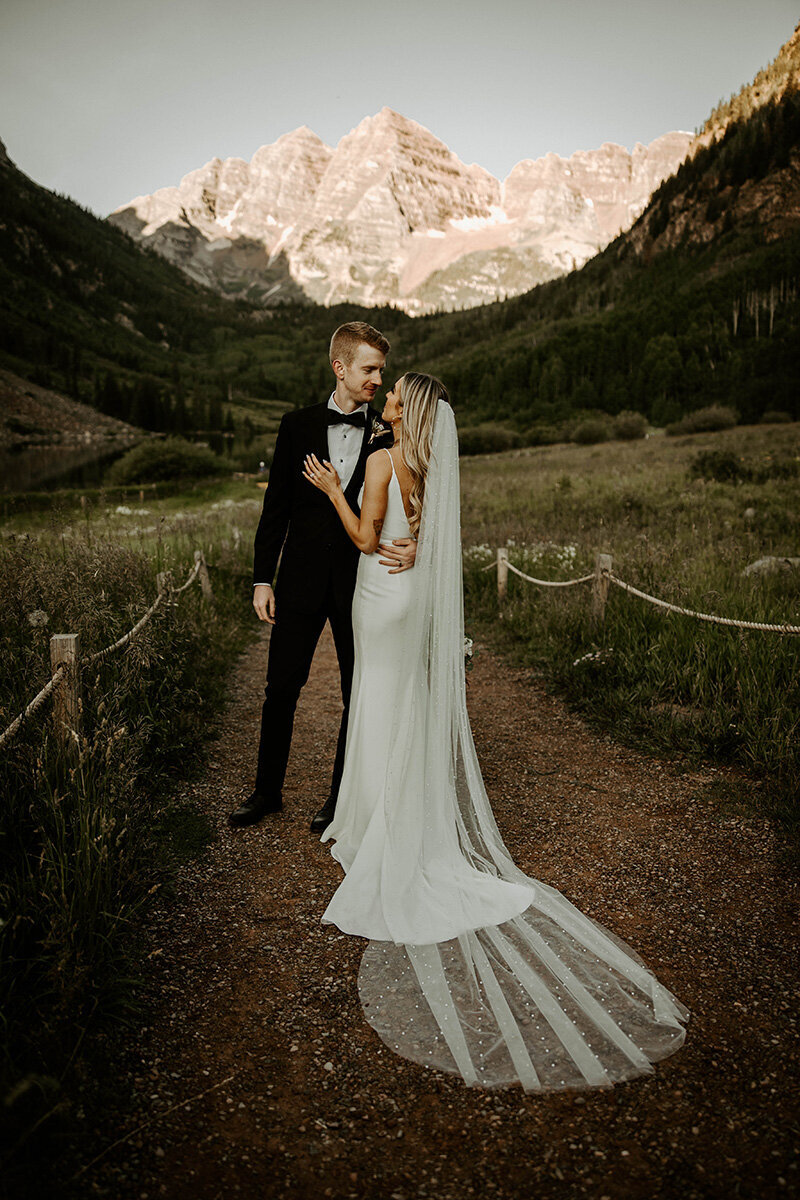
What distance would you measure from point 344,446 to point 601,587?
3.64 metres

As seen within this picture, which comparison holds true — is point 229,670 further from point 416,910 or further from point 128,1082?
point 128,1082

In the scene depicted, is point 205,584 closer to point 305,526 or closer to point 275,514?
point 275,514

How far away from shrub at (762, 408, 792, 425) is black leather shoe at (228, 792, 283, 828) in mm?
34489

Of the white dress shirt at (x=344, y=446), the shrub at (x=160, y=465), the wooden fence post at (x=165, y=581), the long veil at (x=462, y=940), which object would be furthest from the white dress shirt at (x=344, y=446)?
the shrub at (x=160, y=465)

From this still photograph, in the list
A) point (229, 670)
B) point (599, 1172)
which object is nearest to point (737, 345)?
point (229, 670)

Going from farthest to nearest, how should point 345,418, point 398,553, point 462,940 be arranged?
point 345,418 → point 398,553 → point 462,940

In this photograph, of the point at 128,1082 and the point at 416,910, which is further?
the point at 416,910

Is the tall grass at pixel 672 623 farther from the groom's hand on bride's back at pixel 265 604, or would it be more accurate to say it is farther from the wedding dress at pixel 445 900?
the groom's hand on bride's back at pixel 265 604

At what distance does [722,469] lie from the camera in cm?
1791

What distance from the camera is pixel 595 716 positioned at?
5.56 m

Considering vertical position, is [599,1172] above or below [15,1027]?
below

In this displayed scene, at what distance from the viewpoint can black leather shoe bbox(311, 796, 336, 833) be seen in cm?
393

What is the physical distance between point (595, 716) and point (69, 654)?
394cm

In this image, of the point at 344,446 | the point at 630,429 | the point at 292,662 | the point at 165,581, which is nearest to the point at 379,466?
the point at 344,446
